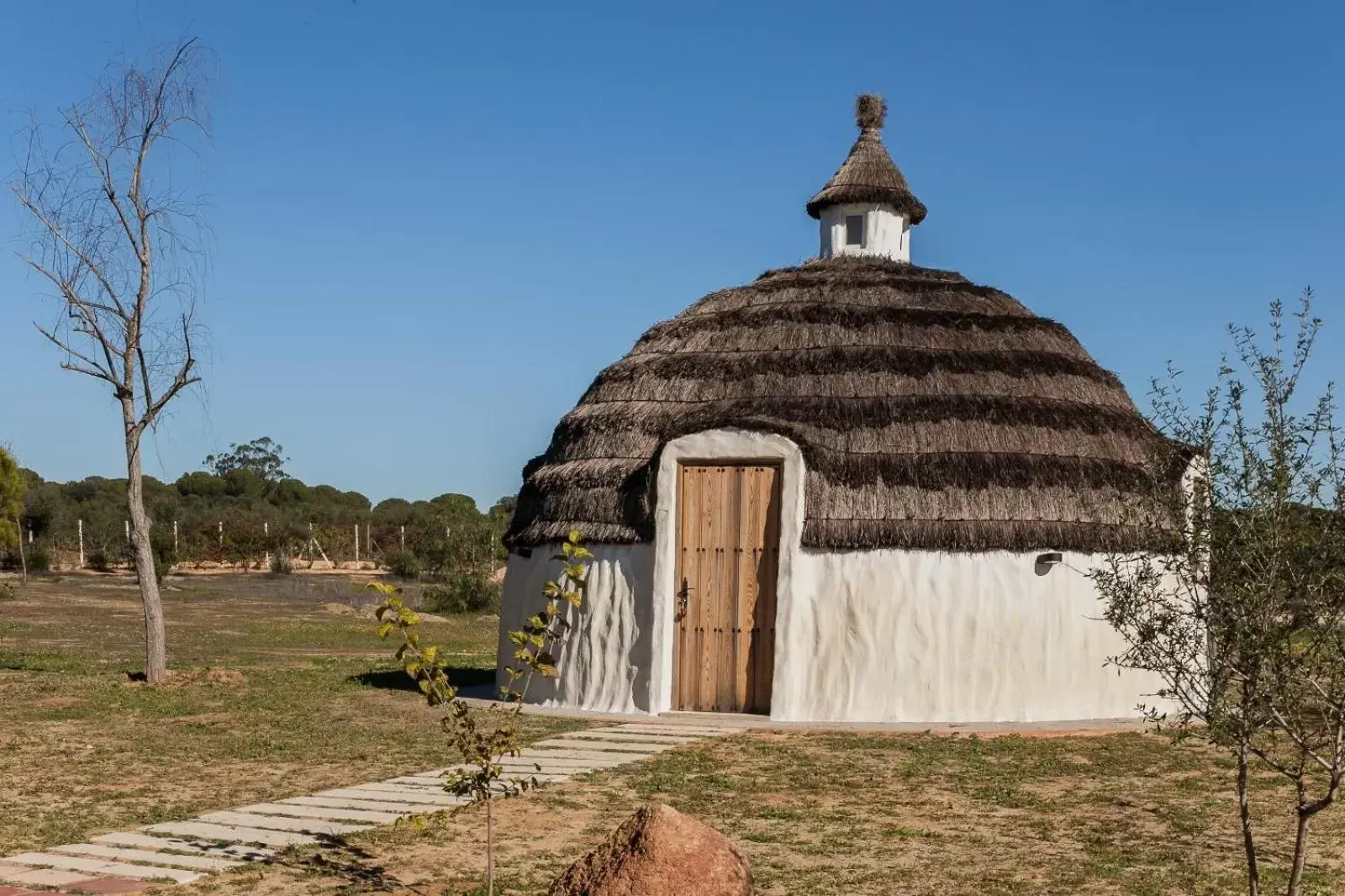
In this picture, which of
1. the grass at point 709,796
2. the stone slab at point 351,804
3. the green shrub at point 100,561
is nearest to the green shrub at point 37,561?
the green shrub at point 100,561

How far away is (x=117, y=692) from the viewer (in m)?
17.8

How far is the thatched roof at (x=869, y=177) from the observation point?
68.2 ft

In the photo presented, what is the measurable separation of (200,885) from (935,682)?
32.6 ft

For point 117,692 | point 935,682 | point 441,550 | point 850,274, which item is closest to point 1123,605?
point 935,682

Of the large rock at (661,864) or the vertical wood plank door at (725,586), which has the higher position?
the vertical wood plank door at (725,586)

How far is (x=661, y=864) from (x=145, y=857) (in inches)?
151

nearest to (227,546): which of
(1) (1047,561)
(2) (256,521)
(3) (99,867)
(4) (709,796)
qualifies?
(2) (256,521)

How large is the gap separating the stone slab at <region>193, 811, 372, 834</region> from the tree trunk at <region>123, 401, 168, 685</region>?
9030 millimetres

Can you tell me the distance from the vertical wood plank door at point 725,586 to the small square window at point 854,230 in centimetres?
613

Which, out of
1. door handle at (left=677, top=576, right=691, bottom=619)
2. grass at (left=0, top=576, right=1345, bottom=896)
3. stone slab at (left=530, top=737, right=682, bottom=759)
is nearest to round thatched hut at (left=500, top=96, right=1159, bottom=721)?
door handle at (left=677, top=576, right=691, bottom=619)

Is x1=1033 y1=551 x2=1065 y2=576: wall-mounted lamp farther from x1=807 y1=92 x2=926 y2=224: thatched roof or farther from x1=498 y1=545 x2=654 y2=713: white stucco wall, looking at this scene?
x1=807 y1=92 x2=926 y2=224: thatched roof

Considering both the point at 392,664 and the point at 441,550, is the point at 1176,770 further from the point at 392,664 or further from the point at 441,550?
the point at 441,550

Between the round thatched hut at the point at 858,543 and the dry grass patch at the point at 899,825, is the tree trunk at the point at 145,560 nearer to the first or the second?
the round thatched hut at the point at 858,543

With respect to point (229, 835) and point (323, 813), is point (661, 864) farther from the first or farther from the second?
point (323, 813)
